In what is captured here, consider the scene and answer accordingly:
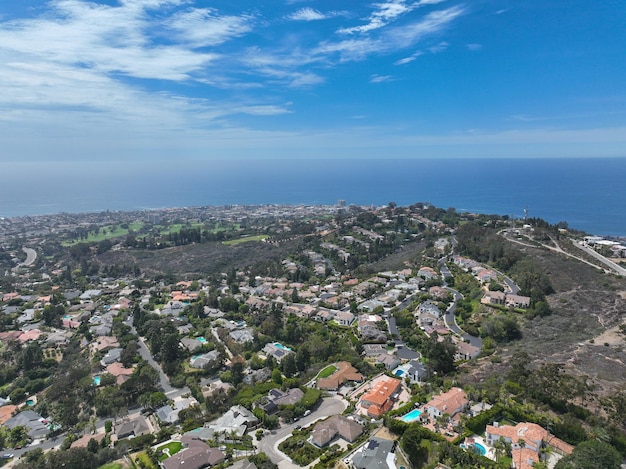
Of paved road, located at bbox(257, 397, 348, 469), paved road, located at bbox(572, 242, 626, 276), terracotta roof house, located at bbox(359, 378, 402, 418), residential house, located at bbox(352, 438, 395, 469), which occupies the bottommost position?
paved road, located at bbox(257, 397, 348, 469)

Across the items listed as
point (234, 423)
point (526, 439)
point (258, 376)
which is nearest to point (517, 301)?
point (526, 439)

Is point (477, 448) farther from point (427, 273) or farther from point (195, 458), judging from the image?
point (427, 273)

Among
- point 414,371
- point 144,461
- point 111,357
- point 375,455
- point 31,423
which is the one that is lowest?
point 31,423

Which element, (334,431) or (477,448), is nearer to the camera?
(477,448)

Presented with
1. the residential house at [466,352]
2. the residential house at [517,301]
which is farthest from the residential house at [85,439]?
the residential house at [517,301]

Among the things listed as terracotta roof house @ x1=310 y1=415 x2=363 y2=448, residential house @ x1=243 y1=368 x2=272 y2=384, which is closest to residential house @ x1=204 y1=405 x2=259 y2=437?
terracotta roof house @ x1=310 y1=415 x2=363 y2=448

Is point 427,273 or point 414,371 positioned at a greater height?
point 427,273

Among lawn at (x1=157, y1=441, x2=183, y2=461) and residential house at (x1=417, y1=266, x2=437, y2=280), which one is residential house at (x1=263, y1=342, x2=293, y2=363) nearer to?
lawn at (x1=157, y1=441, x2=183, y2=461)

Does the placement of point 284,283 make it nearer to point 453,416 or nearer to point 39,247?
point 453,416
